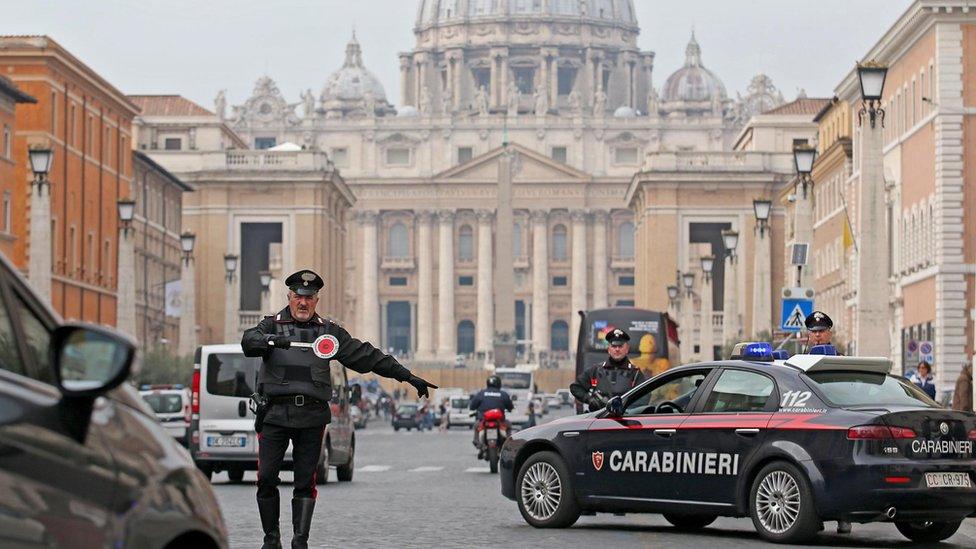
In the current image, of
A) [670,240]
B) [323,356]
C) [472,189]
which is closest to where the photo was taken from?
[323,356]

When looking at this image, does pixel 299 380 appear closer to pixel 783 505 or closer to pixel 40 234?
pixel 783 505

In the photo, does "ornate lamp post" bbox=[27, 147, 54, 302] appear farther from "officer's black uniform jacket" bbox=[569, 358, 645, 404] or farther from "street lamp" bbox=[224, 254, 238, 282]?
"street lamp" bbox=[224, 254, 238, 282]

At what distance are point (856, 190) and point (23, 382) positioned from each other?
7361cm

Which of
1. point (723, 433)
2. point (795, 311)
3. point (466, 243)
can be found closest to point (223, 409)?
point (795, 311)

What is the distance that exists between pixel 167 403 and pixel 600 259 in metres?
139

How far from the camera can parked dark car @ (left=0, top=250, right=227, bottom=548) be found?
14.5 ft

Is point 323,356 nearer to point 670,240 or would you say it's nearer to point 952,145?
point 952,145

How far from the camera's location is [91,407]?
15.1 feet

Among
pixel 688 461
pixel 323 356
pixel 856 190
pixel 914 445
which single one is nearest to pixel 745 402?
pixel 688 461

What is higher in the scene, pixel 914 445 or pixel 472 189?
pixel 472 189

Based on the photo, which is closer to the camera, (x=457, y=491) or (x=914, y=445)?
(x=914, y=445)

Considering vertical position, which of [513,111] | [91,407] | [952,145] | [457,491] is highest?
[513,111]

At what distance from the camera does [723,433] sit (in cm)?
1505

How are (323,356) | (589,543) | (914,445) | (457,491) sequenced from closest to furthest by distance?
(323,356) < (914,445) < (589,543) < (457,491)
